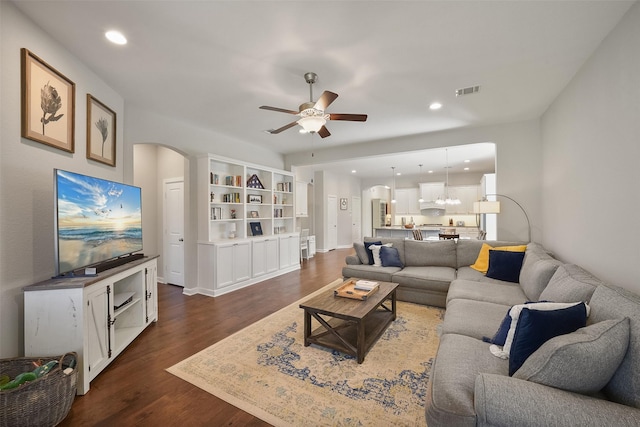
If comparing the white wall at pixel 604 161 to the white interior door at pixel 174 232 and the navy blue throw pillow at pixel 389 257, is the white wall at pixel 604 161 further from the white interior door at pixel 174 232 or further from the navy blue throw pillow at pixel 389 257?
the white interior door at pixel 174 232

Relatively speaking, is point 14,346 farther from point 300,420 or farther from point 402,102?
point 402,102

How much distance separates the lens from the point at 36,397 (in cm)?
156

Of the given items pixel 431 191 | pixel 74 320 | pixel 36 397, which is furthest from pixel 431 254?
pixel 431 191

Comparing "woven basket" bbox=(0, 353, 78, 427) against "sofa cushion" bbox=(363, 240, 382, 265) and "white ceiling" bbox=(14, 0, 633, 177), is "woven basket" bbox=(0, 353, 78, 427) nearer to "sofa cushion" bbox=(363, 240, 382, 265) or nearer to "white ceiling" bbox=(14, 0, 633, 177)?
"white ceiling" bbox=(14, 0, 633, 177)

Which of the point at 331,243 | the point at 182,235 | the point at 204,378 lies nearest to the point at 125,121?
the point at 182,235

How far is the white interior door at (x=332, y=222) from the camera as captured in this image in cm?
919

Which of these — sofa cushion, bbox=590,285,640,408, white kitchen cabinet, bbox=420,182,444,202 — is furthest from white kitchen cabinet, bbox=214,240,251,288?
white kitchen cabinet, bbox=420,182,444,202

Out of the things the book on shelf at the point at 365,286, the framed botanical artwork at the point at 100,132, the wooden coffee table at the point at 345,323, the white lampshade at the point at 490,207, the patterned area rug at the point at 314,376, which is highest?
the framed botanical artwork at the point at 100,132

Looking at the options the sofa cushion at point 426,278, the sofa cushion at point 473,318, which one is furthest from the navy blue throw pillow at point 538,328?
the sofa cushion at point 426,278

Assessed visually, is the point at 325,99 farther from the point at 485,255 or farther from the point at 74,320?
the point at 485,255

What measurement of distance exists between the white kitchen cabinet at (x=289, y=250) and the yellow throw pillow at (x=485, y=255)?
11.8 ft

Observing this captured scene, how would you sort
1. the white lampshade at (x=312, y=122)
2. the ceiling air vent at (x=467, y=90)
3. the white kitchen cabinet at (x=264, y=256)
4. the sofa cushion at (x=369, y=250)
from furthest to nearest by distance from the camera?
the white kitchen cabinet at (x=264, y=256) → the sofa cushion at (x=369, y=250) → the ceiling air vent at (x=467, y=90) → the white lampshade at (x=312, y=122)

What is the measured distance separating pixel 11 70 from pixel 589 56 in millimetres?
4898

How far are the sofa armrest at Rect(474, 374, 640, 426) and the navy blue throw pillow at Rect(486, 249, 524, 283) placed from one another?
258 cm
